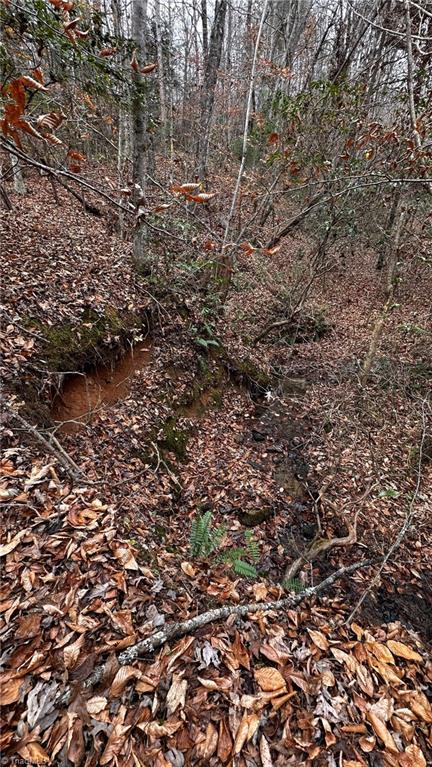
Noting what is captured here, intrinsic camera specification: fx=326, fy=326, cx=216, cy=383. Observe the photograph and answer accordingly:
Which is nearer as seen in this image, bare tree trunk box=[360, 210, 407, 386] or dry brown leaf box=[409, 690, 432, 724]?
dry brown leaf box=[409, 690, 432, 724]

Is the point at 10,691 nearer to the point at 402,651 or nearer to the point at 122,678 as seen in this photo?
the point at 122,678

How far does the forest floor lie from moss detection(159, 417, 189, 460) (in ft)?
0.14

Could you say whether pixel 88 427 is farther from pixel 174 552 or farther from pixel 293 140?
pixel 293 140

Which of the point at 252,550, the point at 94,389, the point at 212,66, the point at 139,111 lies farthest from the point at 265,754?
the point at 212,66

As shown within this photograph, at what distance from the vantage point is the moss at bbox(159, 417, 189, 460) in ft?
16.8

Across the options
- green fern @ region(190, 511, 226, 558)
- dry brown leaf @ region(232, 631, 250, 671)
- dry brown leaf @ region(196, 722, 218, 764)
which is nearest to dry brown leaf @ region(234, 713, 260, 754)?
dry brown leaf @ region(196, 722, 218, 764)

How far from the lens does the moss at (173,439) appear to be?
5.12 meters

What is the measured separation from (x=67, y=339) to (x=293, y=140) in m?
7.21

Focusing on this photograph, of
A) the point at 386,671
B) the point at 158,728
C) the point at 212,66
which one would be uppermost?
the point at 212,66

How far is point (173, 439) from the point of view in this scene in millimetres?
5273

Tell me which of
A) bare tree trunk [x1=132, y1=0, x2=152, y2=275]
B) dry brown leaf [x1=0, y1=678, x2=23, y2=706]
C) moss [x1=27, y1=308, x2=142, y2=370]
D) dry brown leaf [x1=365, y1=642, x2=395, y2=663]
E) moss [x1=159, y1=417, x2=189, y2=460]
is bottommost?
moss [x1=159, y1=417, x2=189, y2=460]

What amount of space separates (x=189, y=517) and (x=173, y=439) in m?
1.34

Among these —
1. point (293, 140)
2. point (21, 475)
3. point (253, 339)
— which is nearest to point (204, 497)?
point (21, 475)

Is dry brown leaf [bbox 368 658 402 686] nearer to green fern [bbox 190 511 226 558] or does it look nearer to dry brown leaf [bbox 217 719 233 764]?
dry brown leaf [bbox 217 719 233 764]
